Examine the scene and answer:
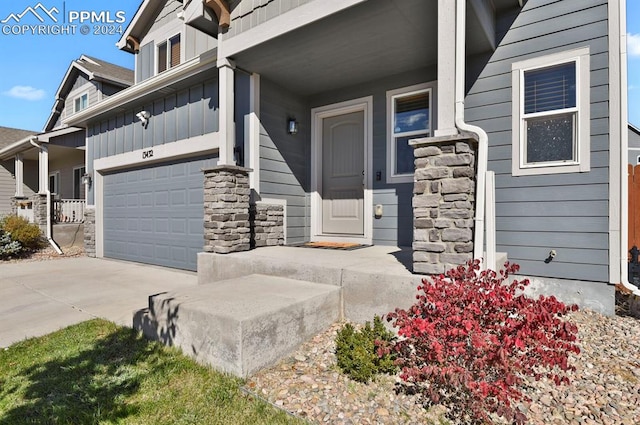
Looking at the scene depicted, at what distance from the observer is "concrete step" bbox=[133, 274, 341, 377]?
8.33ft

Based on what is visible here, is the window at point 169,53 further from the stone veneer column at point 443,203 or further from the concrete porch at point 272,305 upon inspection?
the stone veneer column at point 443,203

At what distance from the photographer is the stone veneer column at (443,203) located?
3096mm

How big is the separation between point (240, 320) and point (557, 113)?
4.30 metres

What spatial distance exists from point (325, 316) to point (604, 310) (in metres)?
3.19

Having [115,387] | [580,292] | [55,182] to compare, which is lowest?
[115,387]

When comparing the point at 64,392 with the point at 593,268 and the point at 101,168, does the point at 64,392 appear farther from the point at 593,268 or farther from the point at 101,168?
the point at 101,168

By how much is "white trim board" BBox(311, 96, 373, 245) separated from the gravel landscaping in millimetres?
3104

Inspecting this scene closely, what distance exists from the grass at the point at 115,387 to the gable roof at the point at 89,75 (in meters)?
9.95

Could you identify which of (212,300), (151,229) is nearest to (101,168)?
(151,229)

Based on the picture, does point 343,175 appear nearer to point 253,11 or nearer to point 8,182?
point 253,11

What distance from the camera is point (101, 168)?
859 cm

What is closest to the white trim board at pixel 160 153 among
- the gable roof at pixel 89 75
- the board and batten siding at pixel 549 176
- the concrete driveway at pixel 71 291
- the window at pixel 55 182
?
the concrete driveway at pixel 71 291

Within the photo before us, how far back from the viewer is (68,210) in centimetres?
1109

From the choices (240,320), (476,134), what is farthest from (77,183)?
(476,134)
